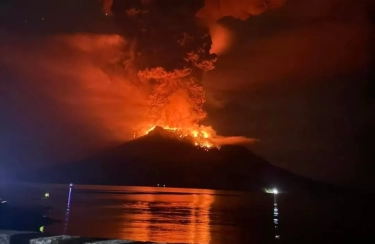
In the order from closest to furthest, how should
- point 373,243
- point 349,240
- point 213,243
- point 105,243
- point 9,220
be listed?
point 105,243 < point 9,220 < point 213,243 < point 373,243 < point 349,240

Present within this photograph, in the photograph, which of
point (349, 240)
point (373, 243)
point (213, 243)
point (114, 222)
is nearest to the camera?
point (213, 243)

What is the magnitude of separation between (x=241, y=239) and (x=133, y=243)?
7881 centimetres

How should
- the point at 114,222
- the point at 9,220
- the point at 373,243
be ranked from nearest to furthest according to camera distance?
the point at 9,220
the point at 373,243
the point at 114,222

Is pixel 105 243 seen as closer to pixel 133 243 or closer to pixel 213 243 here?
pixel 133 243

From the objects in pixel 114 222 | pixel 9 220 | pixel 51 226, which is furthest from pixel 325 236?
pixel 9 220

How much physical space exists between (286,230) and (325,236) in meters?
9.99

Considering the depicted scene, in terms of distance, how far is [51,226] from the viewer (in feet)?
258

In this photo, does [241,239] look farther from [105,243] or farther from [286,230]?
[105,243]

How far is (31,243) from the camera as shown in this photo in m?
6.46

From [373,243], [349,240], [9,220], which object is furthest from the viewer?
[349,240]

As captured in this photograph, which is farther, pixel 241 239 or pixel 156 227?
pixel 156 227

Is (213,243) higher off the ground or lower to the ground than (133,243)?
lower

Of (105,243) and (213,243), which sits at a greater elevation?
(105,243)

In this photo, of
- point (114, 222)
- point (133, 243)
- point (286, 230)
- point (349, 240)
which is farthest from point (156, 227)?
point (133, 243)
